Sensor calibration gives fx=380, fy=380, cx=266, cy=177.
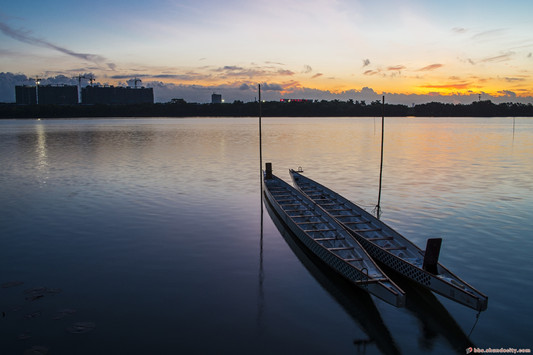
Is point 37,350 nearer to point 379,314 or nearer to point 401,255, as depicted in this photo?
point 379,314

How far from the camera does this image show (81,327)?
10.5m

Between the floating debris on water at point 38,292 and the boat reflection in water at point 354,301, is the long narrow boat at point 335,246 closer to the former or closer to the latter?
the boat reflection in water at point 354,301

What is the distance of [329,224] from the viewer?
56.3 feet

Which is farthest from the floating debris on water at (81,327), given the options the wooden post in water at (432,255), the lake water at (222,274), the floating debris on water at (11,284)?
the wooden post in water at (432,255)

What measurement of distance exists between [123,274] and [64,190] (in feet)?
59.4

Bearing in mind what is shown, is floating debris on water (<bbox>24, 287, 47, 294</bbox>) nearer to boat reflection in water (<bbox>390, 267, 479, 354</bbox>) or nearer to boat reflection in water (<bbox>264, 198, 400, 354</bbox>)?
boat reflection in water (<bbox>264, 198, 400, 354</bbox>)

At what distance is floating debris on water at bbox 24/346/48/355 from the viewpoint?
30.6 feet

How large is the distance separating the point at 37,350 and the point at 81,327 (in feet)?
3.91

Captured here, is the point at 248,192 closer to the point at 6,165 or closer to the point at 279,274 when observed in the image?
the point at 279,274

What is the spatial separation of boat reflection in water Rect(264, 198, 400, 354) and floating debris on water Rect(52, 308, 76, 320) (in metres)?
8.04

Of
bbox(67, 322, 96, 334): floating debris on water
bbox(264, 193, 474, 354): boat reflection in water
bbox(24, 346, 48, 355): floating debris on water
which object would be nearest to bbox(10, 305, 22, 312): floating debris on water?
bbox(67, 322, 96, 334): floating debris on water

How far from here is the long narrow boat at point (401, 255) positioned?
10.6 meters

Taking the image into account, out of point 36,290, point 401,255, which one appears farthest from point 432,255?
point 36,290

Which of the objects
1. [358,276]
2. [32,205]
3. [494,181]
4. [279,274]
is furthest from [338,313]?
[494,181]
